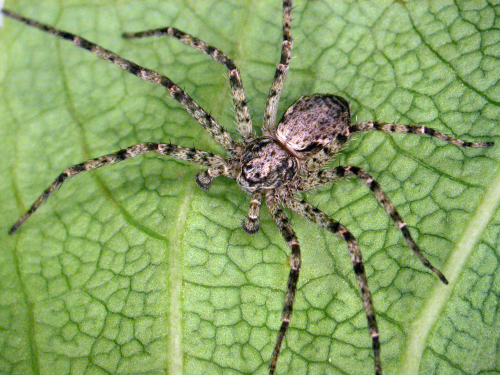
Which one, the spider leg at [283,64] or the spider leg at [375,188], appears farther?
the spider leg at [283,64]

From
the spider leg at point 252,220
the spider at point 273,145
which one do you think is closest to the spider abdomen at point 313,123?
the spider at point 273,145

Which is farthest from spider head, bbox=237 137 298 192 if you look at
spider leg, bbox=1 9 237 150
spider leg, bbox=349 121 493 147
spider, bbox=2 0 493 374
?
spider leg, bbox=349 121 493 147

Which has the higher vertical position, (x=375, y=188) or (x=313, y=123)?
(x=313, y=123)

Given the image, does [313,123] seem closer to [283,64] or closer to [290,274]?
[283,64]

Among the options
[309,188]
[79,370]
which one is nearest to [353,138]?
[309,188]

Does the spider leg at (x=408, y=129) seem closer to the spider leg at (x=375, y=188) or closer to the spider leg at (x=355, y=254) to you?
the spider leg at (x=375, y=188)

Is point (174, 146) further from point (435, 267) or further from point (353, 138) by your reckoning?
point (435, 267)

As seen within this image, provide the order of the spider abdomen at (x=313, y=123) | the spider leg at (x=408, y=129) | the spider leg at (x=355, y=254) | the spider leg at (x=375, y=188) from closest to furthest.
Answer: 1. the spider leg at (x=355, y=254)
2. the spider leg at (x=375, y=188)
3. the spider leg at (x=408, y=129)
4. the spider abdomen at (x=313, y=123)

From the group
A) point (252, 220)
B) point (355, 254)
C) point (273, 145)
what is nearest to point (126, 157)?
point (252, 220)
